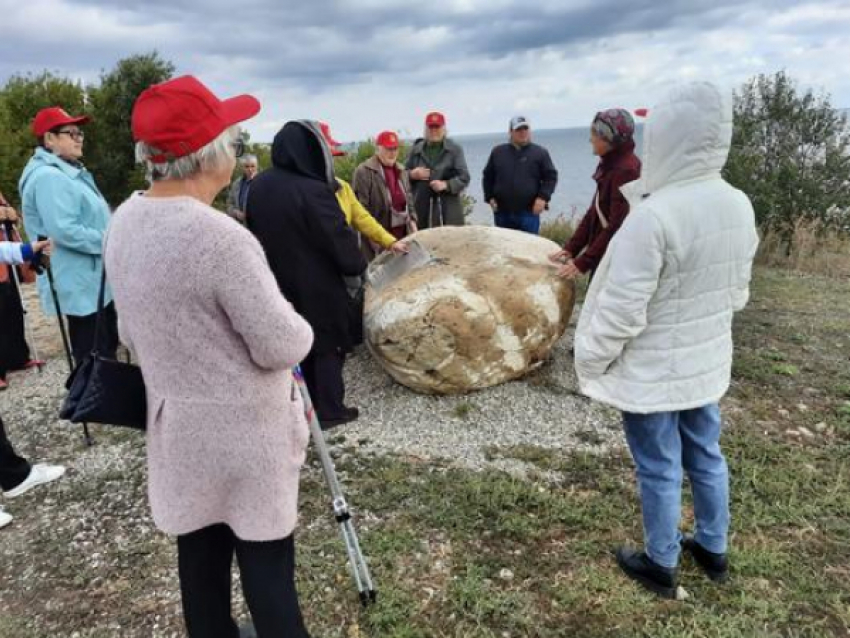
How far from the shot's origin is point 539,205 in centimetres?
714

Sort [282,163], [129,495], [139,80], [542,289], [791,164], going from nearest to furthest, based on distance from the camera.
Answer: [129,495] → [282,163] → [542,289] → [791,164] → [139,80]

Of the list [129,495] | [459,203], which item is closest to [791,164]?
[459,203]

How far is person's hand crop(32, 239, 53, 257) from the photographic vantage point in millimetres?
3844

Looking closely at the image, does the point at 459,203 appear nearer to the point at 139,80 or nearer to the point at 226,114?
the point at 226,114

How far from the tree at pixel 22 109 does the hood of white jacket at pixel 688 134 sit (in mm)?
17505

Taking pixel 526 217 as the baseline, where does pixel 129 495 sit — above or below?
below

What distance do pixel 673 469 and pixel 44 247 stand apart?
389cm

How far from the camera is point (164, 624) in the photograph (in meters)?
2.81

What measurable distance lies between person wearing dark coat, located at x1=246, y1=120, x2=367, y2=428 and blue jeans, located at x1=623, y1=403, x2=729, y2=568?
7.70ft

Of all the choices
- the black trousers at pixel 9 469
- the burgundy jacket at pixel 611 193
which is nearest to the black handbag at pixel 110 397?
the black trousers at pixel 9 469

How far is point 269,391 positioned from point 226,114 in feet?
2.66

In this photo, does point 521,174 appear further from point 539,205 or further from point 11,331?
point 11,331

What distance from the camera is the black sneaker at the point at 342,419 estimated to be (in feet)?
14.9

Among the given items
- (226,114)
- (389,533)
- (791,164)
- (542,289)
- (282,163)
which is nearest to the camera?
(226,114)
